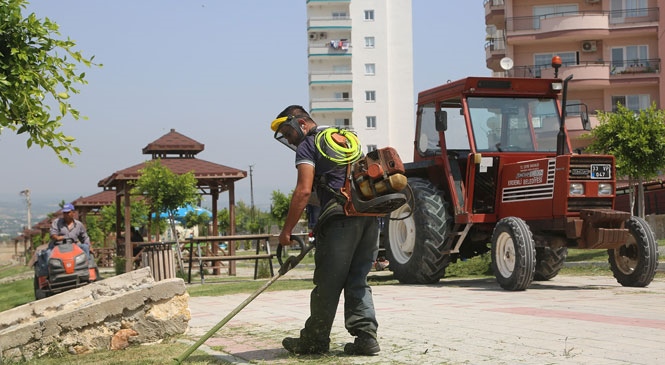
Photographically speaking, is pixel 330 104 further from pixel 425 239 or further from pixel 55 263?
pixel 425 239

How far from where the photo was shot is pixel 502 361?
6.00 meters

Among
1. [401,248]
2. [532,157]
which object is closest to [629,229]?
[532,157]

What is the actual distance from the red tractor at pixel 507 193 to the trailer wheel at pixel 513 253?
0.05ft

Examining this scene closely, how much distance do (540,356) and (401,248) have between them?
→ 8.10 meters

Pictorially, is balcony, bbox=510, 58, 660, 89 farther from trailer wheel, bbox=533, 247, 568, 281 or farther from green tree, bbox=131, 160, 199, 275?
trailer wheel, bbox=533, 247, 568, 281

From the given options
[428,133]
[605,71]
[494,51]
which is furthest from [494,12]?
[428,133]

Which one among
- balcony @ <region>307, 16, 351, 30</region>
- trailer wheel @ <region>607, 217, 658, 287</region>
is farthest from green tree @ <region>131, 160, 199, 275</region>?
balcony @ <region>307, 16, 351, 30</region>

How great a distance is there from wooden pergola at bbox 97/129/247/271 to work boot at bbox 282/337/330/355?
18.3 m

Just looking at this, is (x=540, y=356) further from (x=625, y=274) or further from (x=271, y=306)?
(x=625, y=274)

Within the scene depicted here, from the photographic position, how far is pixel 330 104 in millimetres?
83562

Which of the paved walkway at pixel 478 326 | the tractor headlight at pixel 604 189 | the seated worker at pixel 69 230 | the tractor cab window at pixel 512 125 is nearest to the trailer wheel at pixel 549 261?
the paved walkway at pixel 478 326

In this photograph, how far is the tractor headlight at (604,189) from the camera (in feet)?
39.6

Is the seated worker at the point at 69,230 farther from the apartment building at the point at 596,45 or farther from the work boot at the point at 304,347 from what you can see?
the apartment building at the point at 596,45

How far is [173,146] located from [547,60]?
26264mm
